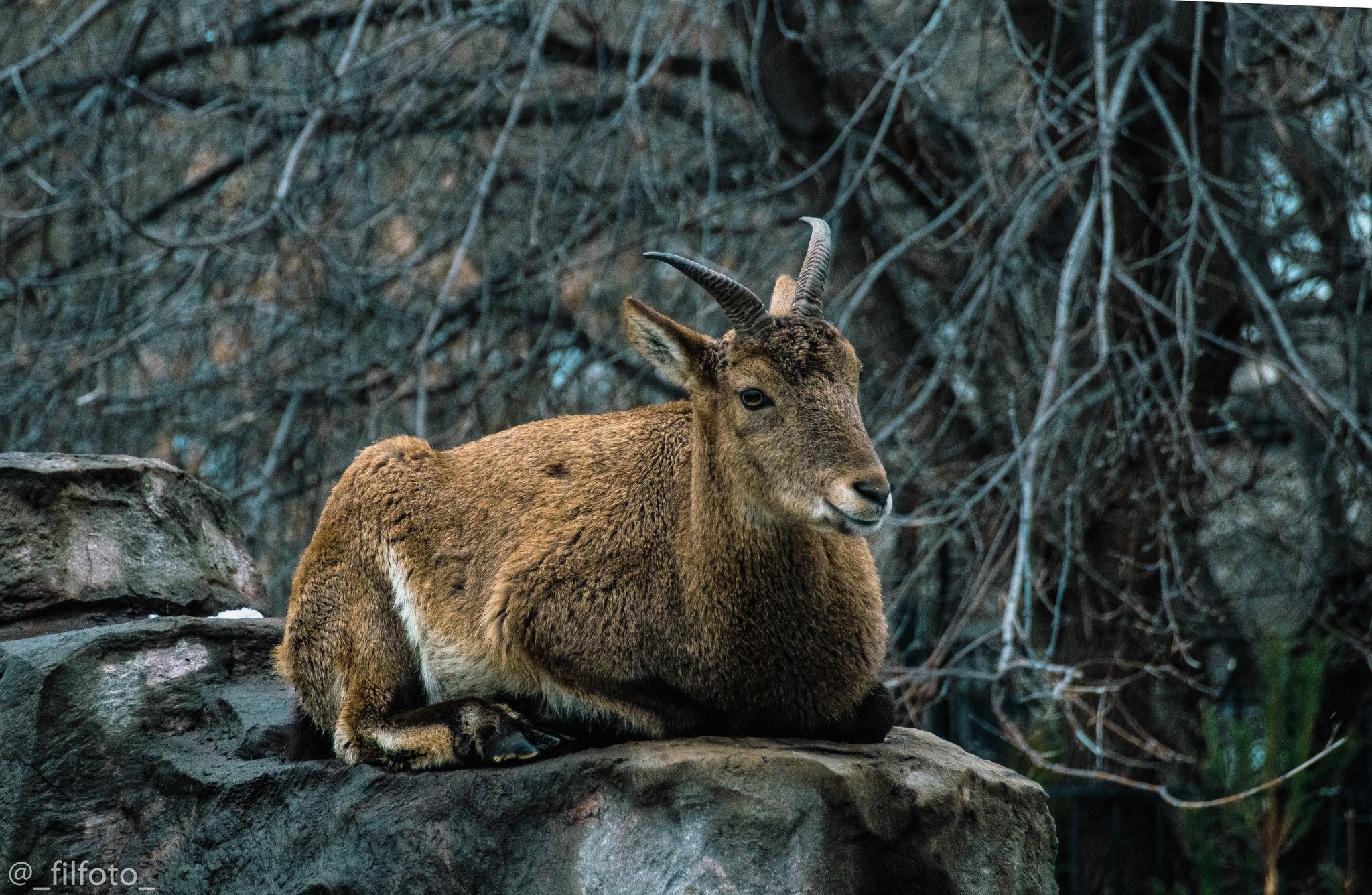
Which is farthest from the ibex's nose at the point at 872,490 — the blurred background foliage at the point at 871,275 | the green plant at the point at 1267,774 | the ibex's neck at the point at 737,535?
the green plant at the point at 1267,774

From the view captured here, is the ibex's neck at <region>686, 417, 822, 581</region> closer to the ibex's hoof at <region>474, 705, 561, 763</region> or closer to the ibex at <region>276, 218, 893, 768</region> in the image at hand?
the ibex at <region>276, 218, 893, 768</region>

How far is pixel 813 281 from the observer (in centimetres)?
447

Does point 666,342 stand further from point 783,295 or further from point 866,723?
point 866,723

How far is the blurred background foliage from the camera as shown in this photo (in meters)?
7.57

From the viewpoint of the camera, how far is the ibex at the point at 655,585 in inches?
169

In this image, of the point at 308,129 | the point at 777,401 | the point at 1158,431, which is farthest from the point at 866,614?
the point at 308,129

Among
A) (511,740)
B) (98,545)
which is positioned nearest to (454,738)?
(511,740)

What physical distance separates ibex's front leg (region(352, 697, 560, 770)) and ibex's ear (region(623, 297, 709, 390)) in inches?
46.8

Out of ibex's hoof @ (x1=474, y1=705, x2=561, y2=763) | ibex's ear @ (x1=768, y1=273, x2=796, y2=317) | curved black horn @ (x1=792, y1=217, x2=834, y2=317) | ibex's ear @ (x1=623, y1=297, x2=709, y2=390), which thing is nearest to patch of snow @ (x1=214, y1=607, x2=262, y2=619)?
ibex's hoof @ (x1=474, y1=705, x2=561, y2=763)

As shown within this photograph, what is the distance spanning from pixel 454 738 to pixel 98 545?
7.91ft

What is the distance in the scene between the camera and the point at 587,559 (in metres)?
4.50

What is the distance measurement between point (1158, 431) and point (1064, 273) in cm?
172

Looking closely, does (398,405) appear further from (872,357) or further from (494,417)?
(872,357)

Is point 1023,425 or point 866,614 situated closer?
point 866,614
